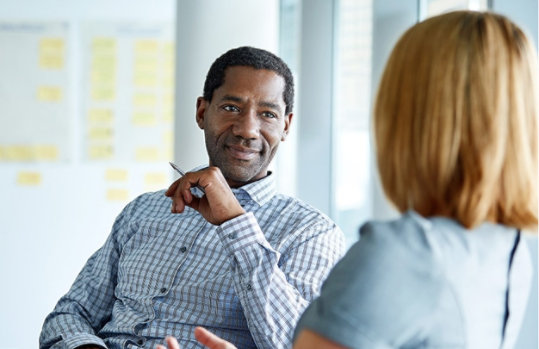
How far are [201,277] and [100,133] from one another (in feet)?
7.41

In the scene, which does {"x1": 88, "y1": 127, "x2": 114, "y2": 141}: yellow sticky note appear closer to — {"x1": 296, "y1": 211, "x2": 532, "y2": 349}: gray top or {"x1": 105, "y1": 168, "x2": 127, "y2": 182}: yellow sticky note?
{"x1": 105, "y1": 168, "x2": 127, "y2": 182}: yellow sticky note

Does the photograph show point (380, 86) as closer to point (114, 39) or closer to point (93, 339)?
point (93, 339)

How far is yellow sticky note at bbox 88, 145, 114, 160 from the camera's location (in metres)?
3.90

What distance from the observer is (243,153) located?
1.96m

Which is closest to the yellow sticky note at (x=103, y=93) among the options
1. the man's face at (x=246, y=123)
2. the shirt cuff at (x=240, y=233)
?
the man's face at (x=246, y=123)

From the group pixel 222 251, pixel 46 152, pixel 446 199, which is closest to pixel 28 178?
pixel 46 152

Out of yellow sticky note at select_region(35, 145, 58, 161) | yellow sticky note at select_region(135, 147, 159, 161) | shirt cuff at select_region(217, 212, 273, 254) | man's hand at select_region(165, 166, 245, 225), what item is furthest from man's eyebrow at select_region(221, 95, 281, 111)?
yellow sticky note at select_region(35, 145, 58, 161)

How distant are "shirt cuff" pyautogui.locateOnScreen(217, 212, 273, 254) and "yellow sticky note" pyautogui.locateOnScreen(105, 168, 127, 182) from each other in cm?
243

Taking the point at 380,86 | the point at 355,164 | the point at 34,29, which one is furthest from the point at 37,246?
the point at 380,86

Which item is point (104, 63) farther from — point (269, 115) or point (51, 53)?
point (269, 115)

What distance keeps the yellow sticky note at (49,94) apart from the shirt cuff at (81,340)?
7.49 feet

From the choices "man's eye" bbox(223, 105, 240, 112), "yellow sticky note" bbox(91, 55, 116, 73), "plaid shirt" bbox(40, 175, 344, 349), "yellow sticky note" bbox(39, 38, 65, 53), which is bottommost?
"plaid shirt" bbox(40, 175, 344, 349)

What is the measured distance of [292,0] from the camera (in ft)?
12.5

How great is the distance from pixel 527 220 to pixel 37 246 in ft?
10.9
